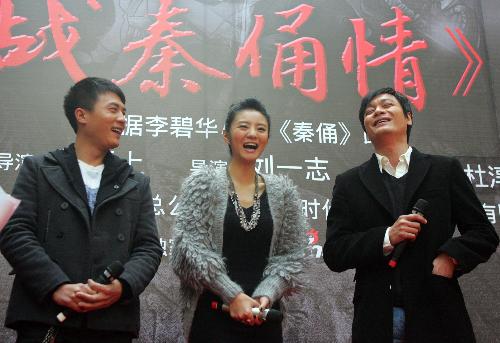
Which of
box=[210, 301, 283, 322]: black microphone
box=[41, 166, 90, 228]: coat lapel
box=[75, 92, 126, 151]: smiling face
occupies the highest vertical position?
box=[75, 92, 126, 151]: smiling face

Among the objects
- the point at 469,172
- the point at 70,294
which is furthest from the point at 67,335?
the point at 469,172

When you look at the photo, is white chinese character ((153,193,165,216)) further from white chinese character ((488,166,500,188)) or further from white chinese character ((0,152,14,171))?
white chinese character ((488,166,500,188))

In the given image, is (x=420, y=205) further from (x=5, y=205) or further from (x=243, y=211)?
(x=5, y=205)

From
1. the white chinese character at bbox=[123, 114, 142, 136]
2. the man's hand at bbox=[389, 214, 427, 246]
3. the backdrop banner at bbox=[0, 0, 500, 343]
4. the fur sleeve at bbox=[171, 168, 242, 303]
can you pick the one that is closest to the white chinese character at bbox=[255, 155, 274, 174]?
the backdrop banner at bbox=[0, 0, 500, 343]

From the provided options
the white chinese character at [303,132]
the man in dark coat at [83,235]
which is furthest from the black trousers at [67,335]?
the white chinese character at [303,132]

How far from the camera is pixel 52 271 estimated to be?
5.22 ft

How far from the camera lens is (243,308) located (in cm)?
171

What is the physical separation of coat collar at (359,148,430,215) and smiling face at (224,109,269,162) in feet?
1.24

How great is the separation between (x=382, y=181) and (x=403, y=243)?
0.26 meters

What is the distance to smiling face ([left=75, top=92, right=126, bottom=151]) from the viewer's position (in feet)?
6.28

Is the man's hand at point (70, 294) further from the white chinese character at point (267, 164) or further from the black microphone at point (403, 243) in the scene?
the white chinese character at point (267, 164)

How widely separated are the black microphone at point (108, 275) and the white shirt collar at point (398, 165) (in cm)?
93

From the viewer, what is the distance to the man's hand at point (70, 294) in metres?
1.56

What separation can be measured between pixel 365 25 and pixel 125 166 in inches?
70.7
